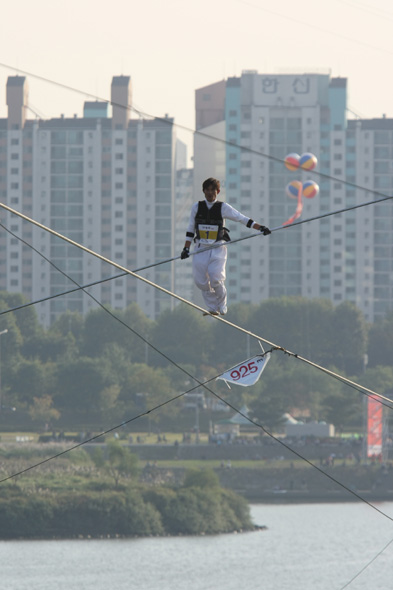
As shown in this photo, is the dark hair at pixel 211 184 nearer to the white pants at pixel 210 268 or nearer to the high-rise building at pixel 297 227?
the white pants at pixel 210 268

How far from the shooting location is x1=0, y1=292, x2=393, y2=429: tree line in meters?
133

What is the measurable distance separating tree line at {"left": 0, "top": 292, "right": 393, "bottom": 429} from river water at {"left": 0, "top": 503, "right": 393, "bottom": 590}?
29760mm

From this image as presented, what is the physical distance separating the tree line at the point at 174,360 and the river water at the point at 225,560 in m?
29.8

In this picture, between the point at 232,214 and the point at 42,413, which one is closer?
the point at 232,214

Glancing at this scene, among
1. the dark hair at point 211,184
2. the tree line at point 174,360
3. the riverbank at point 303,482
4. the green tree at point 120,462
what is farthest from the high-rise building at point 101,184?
the dark hair at point 211,184

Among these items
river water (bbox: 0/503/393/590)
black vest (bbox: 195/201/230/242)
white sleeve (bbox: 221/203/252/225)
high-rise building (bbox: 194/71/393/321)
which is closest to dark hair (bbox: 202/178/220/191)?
white sleeve (bbox: 221/203/252/225)

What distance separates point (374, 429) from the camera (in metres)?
121

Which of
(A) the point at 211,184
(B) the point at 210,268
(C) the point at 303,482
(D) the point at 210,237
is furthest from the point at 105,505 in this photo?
(A) the point at 211,184

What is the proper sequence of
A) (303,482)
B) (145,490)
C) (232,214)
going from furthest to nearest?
(303,482)
(145,490)
(232,214)

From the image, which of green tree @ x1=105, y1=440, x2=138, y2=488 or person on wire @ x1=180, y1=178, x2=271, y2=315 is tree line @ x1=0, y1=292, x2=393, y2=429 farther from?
person on wire @ x1=180, y1=178, x2=271, y2=315

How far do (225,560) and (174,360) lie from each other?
62.3m

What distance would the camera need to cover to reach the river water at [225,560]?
79.1 meters

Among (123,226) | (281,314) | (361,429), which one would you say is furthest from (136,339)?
(123,226)

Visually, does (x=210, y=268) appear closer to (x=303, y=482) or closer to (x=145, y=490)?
(x=145, y=490)
